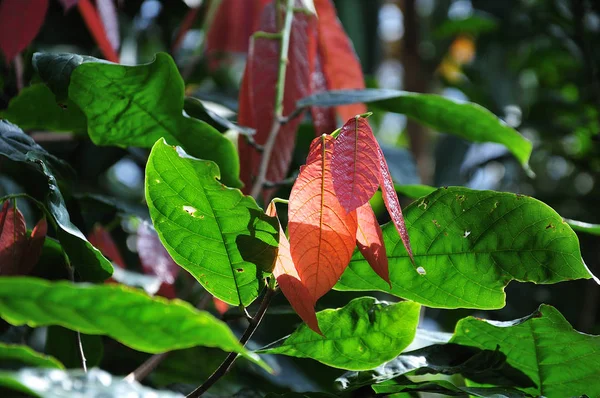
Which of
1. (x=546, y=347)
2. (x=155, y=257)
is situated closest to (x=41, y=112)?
(x=155, y=257)

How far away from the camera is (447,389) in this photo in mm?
552

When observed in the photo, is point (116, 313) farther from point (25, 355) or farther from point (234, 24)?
point (234, 24)

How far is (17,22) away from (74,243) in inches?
14.5

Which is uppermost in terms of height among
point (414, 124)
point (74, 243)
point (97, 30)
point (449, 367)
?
point (97, 30)

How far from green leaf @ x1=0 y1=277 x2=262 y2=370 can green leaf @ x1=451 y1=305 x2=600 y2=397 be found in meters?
0.32

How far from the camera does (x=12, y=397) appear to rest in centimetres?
38

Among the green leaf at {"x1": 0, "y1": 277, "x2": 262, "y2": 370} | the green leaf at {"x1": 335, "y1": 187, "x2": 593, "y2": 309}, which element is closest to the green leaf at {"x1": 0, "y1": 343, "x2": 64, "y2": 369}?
the green leaf at {"x1": 0, "y1": 277, "x2": 262, "y2": 370}

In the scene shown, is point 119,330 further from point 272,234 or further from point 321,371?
point 321,371

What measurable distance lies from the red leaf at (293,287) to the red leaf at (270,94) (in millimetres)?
272

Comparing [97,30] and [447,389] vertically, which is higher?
[97,30]

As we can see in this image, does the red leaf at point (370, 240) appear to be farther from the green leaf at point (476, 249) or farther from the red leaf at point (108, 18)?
the red leaf at point (108, 18)

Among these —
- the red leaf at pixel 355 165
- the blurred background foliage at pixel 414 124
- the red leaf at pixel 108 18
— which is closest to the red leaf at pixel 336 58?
the blurred background foliage at pixel 414 124

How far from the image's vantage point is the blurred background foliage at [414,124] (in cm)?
104

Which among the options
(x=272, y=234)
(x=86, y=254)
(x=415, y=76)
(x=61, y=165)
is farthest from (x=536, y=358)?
(x=415, y=76)
